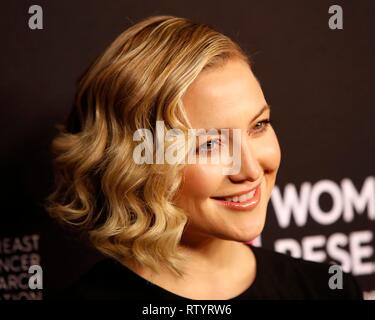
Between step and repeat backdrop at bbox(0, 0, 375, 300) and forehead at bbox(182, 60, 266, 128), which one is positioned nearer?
forehead at bbox(182, 60, 266, 128)

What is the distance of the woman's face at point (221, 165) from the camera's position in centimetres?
88

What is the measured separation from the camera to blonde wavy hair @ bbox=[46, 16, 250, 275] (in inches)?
34.4

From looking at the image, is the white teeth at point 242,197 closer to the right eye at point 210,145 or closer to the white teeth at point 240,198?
the white teeth at point 240,198

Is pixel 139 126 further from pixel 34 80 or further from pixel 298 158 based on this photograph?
pixel 298 158

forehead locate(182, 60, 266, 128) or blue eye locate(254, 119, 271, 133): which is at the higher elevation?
forehead locate(182, 60, 266, 128)

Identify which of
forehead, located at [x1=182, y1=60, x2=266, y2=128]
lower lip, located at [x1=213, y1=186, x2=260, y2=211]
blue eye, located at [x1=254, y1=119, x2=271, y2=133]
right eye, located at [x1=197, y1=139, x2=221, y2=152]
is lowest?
lower lip, located at [x1=213, y1=186, x2=260, y2=211]

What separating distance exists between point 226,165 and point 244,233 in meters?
0.14

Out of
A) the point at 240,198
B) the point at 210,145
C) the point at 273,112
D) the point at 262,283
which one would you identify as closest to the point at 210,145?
the point at 210,145

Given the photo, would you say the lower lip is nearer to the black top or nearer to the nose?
the nose

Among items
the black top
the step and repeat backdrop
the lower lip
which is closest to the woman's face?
the lower lip

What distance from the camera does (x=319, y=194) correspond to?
135cm

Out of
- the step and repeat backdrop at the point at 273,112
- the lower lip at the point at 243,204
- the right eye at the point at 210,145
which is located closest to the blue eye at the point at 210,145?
the right eye at the point at 210,145

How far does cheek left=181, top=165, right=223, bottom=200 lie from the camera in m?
0.88
